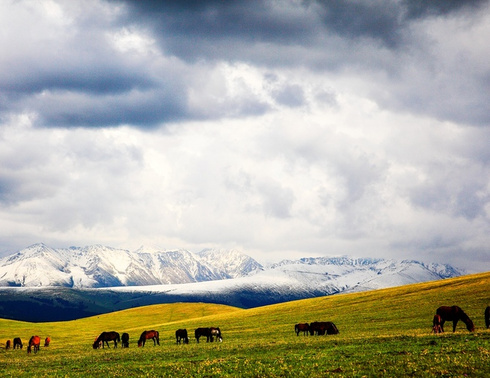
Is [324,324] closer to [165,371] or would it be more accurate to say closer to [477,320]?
[477,320]

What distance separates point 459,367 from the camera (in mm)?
22766

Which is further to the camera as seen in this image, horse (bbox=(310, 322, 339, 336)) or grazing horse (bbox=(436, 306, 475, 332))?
horse (bbox=(310, 322, 339, 336))

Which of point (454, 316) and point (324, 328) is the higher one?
point (454, 316)

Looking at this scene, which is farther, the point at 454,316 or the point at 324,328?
the point at 324,328

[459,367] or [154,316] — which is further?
[154,316]

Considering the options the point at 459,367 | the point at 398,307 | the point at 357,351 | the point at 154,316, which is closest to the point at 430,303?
the point at 398,307

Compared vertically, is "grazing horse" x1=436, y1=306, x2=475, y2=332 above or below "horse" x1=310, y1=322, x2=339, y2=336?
above

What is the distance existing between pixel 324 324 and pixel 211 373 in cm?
3560

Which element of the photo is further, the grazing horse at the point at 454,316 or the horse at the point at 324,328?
the horse at the point at 324,328

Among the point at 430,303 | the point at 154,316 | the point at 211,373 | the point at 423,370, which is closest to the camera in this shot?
the point at 423,370

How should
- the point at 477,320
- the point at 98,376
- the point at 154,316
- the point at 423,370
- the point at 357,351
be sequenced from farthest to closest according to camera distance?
the point at 154,316 → the point at 477,320 → the point at 357,351 → the point at 98,376 → the point at 423,370

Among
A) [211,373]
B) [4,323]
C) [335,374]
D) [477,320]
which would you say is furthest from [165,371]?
[4,323]

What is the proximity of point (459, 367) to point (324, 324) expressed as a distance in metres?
37.2

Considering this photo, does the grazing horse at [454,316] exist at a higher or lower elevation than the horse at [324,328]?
higher
